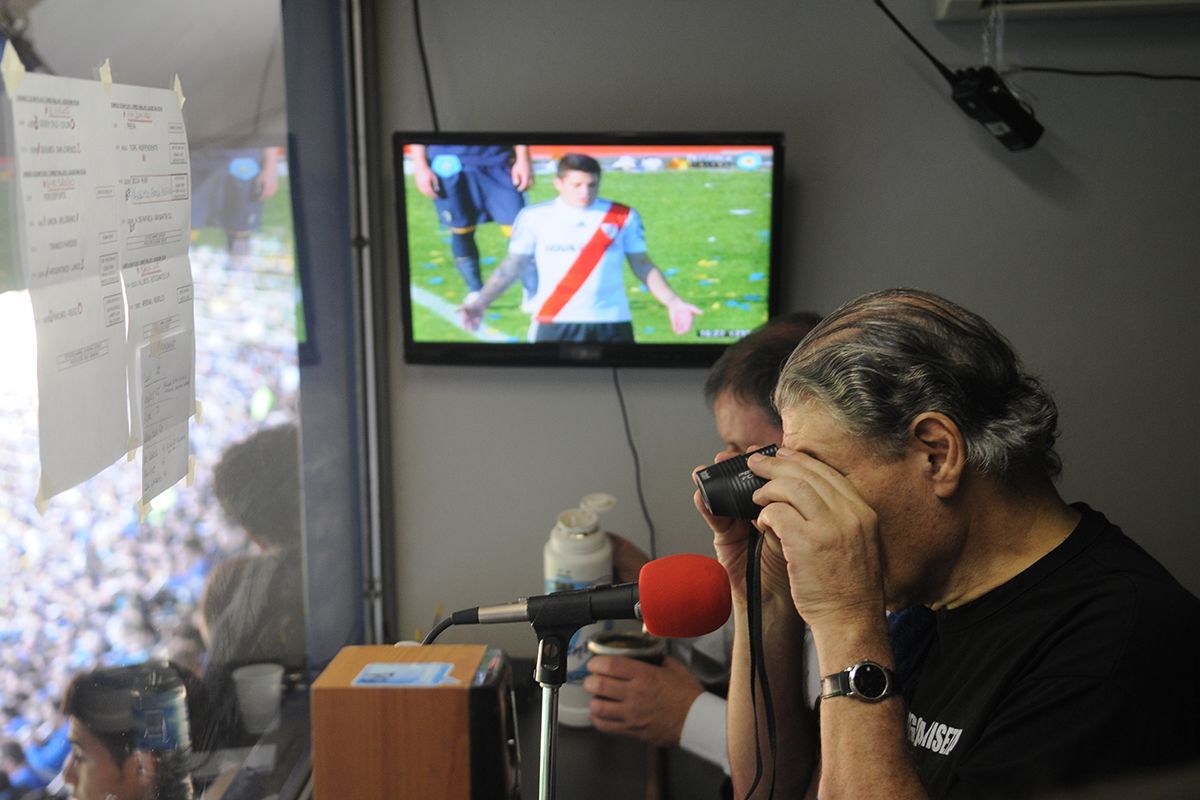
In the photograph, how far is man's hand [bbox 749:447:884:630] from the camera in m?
1.12

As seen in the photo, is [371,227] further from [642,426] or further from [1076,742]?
[1076,742]

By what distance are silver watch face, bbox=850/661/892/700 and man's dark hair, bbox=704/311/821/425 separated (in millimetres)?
706

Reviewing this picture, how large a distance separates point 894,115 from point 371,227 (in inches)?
45.2

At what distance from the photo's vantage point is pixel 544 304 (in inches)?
88.6

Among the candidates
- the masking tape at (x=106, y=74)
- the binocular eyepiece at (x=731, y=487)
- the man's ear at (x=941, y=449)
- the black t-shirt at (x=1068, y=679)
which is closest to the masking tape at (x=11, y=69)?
the masking tape at (x=106, y=74)

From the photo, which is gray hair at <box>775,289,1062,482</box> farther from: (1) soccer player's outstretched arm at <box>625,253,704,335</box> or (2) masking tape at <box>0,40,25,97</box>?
(1) soccer player's outstretched arm at <box>625,253,704,335</box>

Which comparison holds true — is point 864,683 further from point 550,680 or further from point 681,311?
point 681,311

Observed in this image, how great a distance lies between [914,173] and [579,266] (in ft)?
2.46

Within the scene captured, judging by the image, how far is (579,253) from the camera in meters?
2.22

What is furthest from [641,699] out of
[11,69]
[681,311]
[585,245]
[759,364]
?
[11,69]

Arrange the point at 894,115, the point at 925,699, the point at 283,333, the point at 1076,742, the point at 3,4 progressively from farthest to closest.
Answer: the point at 894,115
the point at 283,333
the point at 925,699
the point at 1076,742
the point at 3,4

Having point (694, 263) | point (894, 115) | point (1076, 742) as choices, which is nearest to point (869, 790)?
point (1076, 742)

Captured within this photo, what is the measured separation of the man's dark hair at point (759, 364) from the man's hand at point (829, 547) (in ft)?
1.97

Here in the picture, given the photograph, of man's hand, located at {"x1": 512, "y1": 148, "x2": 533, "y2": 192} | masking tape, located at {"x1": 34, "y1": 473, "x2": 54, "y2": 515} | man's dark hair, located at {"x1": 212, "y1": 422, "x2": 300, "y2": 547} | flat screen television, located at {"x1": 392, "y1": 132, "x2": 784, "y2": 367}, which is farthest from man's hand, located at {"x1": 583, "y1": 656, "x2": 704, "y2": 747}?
masking tape, located at {"x1": 34, "y1": 473, "x2": 54, "y2": 515}
